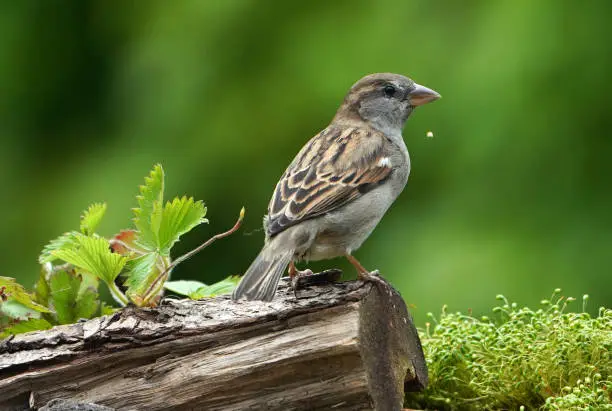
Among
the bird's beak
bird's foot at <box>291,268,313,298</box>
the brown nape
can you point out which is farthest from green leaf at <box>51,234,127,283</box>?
the bird's beak

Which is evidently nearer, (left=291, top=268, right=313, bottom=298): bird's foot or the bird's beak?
(left=291, top=268, right=313, bottom=298): bird's foot

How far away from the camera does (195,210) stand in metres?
3.32

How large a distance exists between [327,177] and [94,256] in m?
0.91

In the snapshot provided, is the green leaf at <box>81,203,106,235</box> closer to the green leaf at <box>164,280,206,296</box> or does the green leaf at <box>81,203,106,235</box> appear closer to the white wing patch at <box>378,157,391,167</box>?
the green leaf at <box>164,280,206,296</box>

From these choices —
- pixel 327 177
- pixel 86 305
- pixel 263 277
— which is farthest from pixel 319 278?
pixel 86 305

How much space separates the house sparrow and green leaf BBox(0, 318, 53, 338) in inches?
28.9

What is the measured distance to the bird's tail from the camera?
3.18m

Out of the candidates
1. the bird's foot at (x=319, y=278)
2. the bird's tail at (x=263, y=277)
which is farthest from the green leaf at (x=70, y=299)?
the bird's foot at (x=319, y=278)

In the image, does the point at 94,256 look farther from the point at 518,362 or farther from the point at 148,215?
the point at 518,362

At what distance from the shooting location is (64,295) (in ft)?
11.7

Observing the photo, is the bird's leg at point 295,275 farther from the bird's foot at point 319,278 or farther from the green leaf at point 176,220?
the green leaf at point 176,220

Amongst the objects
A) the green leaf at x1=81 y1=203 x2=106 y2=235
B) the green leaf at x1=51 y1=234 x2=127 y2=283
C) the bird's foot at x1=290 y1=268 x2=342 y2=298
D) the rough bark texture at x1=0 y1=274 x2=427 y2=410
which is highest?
the green leaf at x1=81 y1=203 x2=106 y2=235

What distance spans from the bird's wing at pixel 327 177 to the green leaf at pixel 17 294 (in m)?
0.83

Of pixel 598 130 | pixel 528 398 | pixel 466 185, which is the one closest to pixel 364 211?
pixel 528 398
